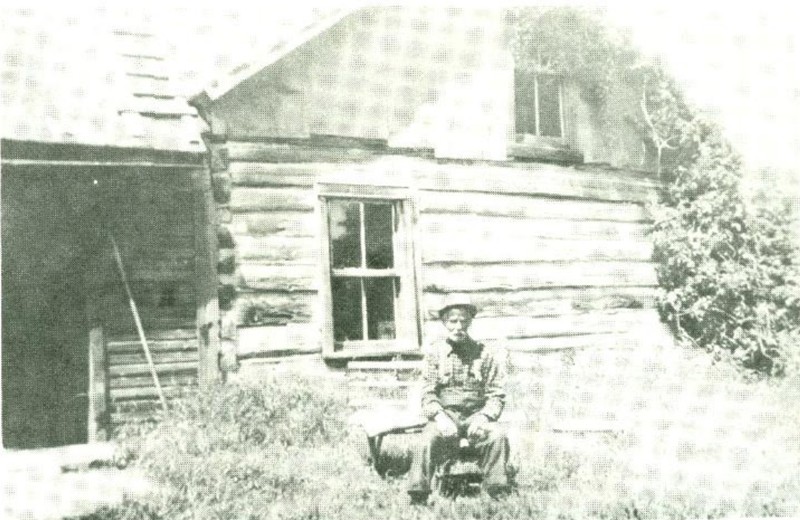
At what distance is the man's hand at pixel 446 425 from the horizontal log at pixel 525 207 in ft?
11.1

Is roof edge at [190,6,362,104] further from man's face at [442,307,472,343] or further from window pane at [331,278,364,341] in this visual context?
man's face at [442,307,472,343]

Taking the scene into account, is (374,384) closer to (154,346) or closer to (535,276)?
(154,346)

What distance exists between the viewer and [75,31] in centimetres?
700

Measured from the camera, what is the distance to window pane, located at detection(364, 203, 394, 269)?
291 inches

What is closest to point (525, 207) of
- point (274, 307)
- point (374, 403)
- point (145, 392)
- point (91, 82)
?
point (374, 403)

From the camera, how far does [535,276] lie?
26.6 ft

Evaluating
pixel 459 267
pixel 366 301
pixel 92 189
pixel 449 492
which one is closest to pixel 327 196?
pixel 366 301

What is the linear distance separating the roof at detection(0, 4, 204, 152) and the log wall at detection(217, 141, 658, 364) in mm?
624

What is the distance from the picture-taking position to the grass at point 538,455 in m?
4.27

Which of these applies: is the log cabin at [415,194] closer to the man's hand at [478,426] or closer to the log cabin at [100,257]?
the log cabin at [100,257]

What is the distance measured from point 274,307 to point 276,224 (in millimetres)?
755

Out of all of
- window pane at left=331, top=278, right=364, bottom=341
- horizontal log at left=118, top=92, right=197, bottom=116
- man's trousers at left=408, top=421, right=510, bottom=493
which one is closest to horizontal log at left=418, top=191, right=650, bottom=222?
window pane at left=331, top=278, right=364, bottom=341

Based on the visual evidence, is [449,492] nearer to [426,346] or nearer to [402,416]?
[402,416]

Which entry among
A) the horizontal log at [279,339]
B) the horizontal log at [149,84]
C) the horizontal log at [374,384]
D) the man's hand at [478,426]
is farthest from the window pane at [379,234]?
the man's hand at [478,426]
